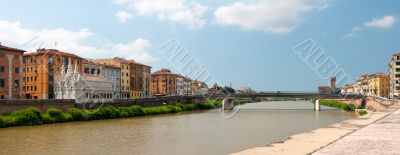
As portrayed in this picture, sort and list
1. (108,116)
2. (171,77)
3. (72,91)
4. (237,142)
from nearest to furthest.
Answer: (237,142), (108,116), (72,91), (171,77)

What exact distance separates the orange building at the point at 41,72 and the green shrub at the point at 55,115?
26.5 meters

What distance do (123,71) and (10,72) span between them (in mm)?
42695

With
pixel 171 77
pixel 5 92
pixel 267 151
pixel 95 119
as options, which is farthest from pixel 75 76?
pixel 171 77

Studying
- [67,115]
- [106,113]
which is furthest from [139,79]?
[67,115]

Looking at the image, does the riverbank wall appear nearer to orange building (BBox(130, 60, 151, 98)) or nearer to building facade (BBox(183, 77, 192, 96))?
orange building (BBox(130, 60, 151, 98))

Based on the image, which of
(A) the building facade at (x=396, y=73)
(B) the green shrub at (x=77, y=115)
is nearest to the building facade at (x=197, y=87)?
(A) the building facade at (x=396, y=73)

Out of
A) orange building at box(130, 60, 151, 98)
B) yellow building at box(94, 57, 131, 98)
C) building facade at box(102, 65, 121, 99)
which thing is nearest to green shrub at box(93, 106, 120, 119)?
building facade at box(102, 65, 121, 99)

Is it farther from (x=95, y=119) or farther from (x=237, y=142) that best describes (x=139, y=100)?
(x=237, y=142)

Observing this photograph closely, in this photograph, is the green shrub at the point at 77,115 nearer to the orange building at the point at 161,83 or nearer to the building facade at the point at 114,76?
the building facade at the point at 114,76

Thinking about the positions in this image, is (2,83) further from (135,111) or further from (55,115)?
(135,111)

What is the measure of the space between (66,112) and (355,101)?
60763 mm

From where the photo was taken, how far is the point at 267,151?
17781 millimetres

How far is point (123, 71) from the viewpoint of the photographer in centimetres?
10038

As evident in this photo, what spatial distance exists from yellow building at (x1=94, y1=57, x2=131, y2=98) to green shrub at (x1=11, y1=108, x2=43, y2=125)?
5470cm
